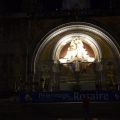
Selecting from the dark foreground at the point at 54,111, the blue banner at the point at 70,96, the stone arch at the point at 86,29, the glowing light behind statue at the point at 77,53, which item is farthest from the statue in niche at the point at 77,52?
the dark foreground at the point at 54,111

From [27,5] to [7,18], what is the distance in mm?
3066

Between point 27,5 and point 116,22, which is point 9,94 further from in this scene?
point 116,22

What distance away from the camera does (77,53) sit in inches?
1233

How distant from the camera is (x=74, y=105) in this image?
20219 millimetres

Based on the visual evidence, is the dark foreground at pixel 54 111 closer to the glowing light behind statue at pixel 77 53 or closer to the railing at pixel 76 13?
the glowing light behind statue at pixel 77 53

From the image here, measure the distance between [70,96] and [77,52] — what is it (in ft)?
33.8

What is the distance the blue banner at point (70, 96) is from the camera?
21484mm

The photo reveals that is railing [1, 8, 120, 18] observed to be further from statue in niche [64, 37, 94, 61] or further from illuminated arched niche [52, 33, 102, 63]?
statue in niche [64, 37, 94, 61]

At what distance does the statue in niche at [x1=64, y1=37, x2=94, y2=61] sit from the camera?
102 ft

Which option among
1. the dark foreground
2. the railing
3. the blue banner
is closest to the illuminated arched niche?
the railing

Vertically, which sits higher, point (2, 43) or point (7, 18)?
point (7, 18)

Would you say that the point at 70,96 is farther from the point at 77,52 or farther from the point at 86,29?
the point at 86,29

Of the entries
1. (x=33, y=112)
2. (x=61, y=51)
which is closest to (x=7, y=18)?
(x=61, y=51)

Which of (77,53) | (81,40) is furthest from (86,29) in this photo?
(77,53)
